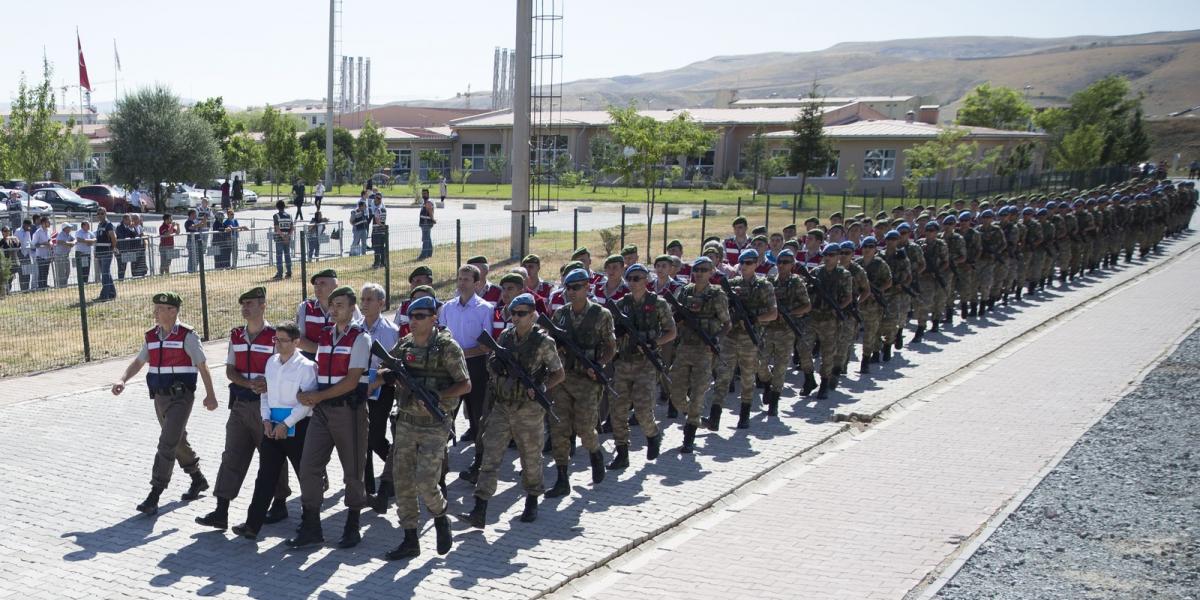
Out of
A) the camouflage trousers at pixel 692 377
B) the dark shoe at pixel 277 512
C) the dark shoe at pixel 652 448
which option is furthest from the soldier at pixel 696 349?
the dark shoe at pixel 277 512

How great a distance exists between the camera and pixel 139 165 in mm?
43656

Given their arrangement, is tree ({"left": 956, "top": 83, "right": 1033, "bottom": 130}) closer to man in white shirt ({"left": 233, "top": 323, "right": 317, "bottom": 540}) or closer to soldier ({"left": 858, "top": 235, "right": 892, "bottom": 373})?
soldier ({"left": 858, "top": 235, "right": 892, "bottom": 373})

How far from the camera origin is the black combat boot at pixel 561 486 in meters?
8.22

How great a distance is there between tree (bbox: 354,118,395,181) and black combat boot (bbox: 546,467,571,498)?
54.4 m

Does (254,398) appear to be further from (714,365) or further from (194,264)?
(194,264)

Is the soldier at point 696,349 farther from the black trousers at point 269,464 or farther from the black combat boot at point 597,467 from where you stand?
the black trousers at point 269,464

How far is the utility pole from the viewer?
20.8m

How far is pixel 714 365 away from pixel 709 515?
2.30 meters

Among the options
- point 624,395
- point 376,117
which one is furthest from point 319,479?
point 376,117

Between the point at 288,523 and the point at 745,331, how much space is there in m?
4.82

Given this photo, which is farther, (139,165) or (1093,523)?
(139,165)

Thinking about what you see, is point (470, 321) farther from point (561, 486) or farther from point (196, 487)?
point (196, 487)

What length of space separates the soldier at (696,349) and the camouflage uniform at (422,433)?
3226mm

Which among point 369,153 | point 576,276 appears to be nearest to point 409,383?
point 576,276
